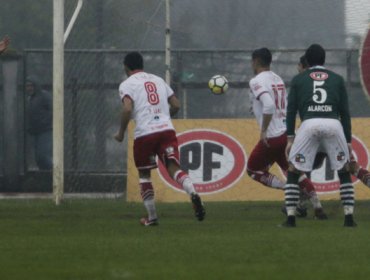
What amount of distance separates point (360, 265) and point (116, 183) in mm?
13924

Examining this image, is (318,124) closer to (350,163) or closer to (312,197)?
(350,163)

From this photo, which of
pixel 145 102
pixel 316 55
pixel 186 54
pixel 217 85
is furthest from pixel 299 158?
pixel 186 54

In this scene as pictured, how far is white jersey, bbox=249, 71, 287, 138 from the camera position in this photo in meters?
18.4

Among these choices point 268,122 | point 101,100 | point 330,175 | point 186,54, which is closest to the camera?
point 268,122

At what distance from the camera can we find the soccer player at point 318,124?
16.0 meters

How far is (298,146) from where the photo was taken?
16.2 metres

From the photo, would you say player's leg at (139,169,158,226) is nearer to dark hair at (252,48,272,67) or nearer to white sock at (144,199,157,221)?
white sock at (144,199,157,221)

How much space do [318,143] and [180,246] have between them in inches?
124

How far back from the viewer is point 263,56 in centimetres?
1855

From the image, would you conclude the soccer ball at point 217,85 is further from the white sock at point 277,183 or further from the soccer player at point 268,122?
the white sock at point 277,183

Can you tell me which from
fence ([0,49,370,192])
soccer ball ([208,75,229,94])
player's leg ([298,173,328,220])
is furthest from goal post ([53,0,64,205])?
player's leg ([298,173,328,220])

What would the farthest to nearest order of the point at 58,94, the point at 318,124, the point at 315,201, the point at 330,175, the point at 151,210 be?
the point at 330,175 → the point at 58,94 → the point at 315,201 → the point at 151,210 → the point at 318,124

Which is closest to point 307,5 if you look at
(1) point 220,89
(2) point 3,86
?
(1) point 220,89

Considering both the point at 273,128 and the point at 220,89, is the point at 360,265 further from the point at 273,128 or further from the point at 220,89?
the point at 220,89
